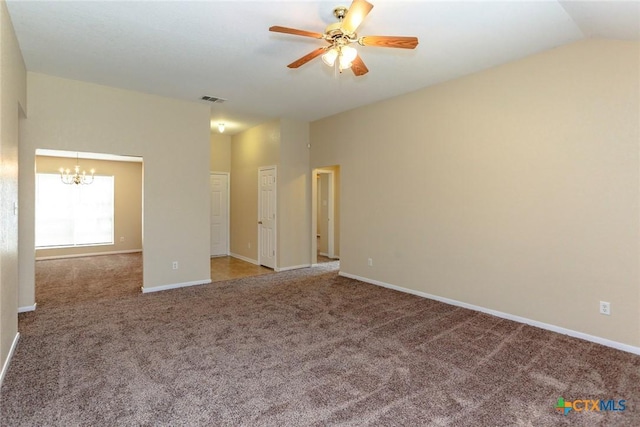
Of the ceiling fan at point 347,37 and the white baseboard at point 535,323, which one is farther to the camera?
the white baseboard at point 535,323

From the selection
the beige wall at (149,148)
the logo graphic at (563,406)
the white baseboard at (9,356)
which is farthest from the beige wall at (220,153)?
the logo graphic at (563,406)

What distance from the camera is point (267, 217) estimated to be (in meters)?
6.67

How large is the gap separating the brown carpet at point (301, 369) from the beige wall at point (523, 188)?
46cm

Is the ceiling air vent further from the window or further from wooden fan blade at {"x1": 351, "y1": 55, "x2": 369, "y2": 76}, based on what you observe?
the window

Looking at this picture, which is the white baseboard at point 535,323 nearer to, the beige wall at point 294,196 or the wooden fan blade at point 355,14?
the beige wall at point 294,196

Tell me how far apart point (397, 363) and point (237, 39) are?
323 centimetres

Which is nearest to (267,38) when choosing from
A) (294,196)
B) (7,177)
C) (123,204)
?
(7,177)

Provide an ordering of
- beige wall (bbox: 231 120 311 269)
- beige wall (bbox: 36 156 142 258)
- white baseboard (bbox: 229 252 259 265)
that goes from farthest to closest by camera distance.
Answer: beige wall (bbox: 36 156 142 258)
white baseboard (bbox: 229 252 259 265)
beige wall (bbox: 231 120 311 269)

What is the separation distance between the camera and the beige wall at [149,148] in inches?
159

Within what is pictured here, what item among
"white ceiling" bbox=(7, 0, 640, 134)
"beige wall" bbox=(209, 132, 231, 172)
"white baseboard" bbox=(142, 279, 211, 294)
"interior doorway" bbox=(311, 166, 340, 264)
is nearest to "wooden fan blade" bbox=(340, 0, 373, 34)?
"white ceiling" bbox=(7, 0, 640, 134)

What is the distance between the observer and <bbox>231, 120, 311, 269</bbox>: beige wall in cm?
634

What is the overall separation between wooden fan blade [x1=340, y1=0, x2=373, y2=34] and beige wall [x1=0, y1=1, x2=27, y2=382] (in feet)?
8.48

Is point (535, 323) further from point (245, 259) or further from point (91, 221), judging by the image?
point (91, 221)

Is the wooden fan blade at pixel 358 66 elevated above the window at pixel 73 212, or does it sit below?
above
